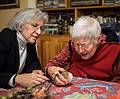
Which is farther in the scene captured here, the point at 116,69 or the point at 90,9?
the point at 90,9

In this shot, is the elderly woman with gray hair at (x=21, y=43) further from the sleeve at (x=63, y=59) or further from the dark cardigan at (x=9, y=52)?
the sleeve at (x=63, y=59)

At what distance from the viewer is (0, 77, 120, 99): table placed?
1.39 meters

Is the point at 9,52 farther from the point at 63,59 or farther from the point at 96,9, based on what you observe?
the point at 96,9

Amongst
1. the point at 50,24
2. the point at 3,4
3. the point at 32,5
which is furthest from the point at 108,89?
the point at 3,4

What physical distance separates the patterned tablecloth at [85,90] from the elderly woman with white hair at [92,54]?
233 millimetres

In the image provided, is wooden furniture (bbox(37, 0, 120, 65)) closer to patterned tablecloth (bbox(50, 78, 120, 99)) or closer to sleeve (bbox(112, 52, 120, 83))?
sleeve (bbox(112, 52, 120, 83))

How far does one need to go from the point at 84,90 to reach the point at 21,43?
727 millimetres

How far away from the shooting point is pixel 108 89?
1.50 m

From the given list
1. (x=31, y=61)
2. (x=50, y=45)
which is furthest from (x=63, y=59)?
(x=50, y=45)

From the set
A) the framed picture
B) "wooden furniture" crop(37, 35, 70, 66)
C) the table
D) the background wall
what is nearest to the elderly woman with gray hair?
the table

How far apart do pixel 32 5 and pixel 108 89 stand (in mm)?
3256

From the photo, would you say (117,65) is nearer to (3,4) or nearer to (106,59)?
(106,59)

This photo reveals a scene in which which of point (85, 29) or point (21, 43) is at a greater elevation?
point (85, 29)

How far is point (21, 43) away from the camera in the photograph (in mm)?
1995
